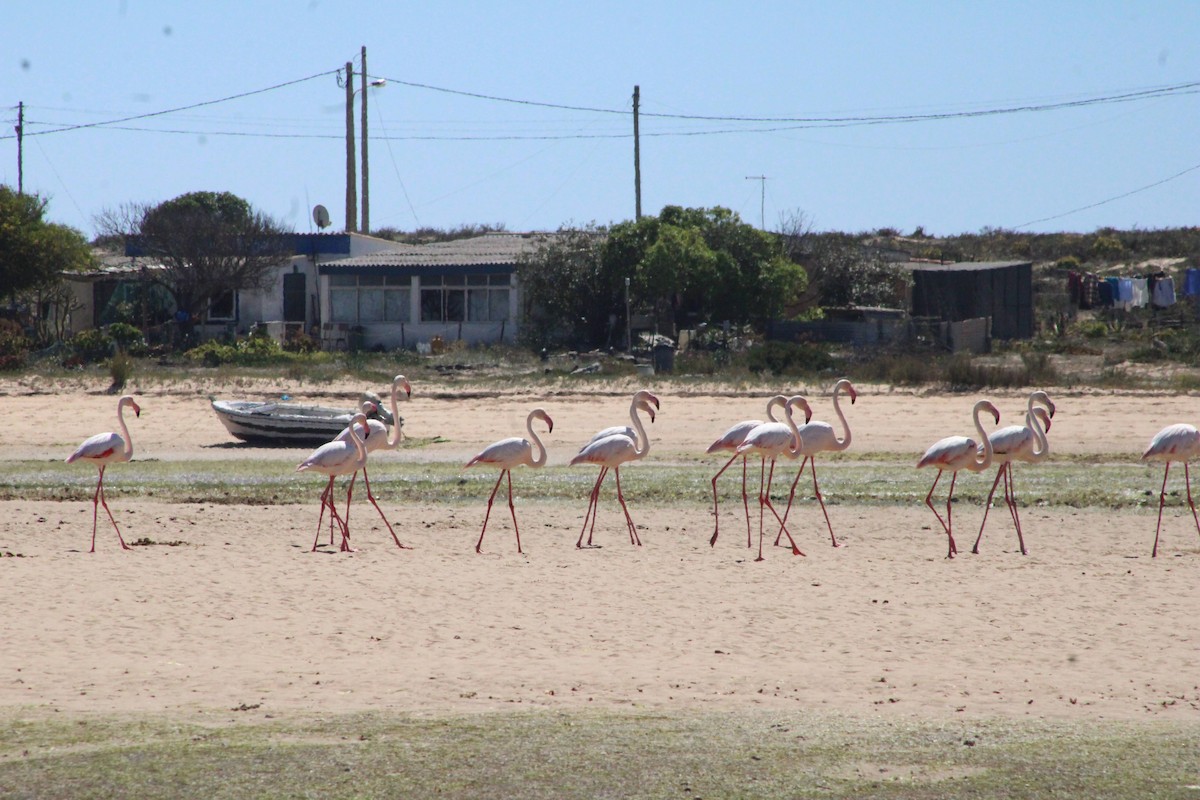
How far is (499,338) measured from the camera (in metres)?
39.8

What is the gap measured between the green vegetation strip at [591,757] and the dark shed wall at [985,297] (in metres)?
34.0

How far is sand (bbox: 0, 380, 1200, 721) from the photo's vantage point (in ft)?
27.8

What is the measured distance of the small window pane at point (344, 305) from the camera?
135 feet

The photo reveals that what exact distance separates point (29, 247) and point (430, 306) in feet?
36.0

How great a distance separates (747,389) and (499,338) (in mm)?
11894

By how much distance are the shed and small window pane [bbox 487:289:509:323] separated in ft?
39.7

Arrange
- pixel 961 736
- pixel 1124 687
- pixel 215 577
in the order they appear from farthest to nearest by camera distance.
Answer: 1. pixel 215 577
2. pixel 1124 687
3. pixel 961 736

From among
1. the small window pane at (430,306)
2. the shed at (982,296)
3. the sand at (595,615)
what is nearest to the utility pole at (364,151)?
the small window pane at (430,306)

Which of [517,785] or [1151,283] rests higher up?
[1151,283]

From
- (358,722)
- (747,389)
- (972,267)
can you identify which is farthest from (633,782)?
(972,267)

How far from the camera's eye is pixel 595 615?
34.9 ft

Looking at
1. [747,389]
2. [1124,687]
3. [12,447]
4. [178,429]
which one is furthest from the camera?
[747,389]

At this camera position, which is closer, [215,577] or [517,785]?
[517,785]

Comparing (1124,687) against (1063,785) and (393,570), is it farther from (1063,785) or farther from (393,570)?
(393,570)
